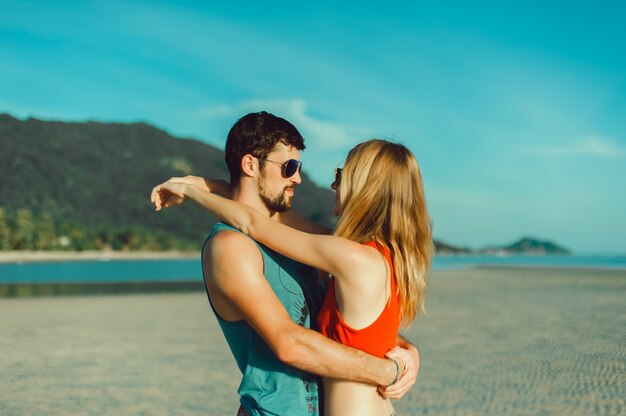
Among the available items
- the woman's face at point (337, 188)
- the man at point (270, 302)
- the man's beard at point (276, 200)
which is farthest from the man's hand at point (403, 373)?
the man's beard at point (276, 200)

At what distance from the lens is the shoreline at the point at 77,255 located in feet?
384

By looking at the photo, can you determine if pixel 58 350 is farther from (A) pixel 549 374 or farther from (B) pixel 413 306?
(B) pixel 413 306

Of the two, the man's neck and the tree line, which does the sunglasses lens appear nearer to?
the man's neck

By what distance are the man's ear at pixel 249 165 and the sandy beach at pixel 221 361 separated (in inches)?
277

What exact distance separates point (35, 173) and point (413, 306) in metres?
196

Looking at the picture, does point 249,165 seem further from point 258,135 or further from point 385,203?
point 385,203

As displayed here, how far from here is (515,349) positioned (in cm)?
1427

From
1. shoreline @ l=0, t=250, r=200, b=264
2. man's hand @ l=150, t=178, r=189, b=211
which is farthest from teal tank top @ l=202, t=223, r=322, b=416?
shoreline @ l=0, t=250, r=200, b=264

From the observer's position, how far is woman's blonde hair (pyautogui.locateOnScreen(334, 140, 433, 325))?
2.65 meters

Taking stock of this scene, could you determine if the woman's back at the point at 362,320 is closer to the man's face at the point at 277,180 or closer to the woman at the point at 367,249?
the woman at the point at 367,249

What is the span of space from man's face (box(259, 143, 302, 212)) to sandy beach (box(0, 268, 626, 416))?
22.6 ft

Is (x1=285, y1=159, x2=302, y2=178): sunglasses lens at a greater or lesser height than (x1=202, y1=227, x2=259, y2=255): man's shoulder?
greater

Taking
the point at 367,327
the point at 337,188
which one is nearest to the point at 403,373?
the point at 367,327

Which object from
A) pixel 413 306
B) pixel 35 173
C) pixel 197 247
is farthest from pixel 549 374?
pixel 35 173
